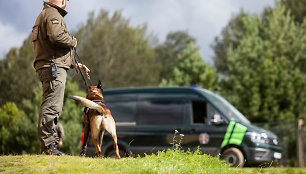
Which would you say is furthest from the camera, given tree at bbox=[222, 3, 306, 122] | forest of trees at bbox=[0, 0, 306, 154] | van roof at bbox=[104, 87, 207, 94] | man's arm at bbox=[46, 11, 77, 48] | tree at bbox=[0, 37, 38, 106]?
tree at bbox=[222, 3, 306, 122]

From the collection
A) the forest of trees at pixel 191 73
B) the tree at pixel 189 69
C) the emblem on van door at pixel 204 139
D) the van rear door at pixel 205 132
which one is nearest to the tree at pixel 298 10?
the forest of trees at pixel 191 73

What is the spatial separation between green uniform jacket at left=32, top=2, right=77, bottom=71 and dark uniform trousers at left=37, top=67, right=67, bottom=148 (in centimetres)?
14

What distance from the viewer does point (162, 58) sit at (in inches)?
2007

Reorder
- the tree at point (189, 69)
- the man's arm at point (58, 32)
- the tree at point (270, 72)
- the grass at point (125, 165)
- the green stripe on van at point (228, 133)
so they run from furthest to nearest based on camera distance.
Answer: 1. the tree at point (189, 69)
2. the tree at point (270, 72)
3. the green stripe on van at point (228, 133)
4. the man's arm at point (58, 32)
5. the grass at point (125, 165)

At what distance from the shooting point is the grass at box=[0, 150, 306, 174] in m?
4.35

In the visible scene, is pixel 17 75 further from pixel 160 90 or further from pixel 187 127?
pixel 187 127

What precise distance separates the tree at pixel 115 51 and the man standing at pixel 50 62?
28.3m

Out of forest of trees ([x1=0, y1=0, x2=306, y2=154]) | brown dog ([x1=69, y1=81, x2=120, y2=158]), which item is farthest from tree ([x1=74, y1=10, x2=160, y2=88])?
brown dog ([x1=69, y1=81, x2=120, y2=158])

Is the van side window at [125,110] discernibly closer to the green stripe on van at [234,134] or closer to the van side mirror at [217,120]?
the van side mirror at [217,120]

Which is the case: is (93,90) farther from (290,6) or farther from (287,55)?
(290,6)

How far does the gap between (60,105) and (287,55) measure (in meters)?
20.6

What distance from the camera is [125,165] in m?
4.50

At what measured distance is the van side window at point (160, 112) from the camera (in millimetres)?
9281

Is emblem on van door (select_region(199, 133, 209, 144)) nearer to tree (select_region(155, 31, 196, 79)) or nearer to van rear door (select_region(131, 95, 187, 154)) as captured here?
van rear door (select_region(131, 95, 187, 154))
